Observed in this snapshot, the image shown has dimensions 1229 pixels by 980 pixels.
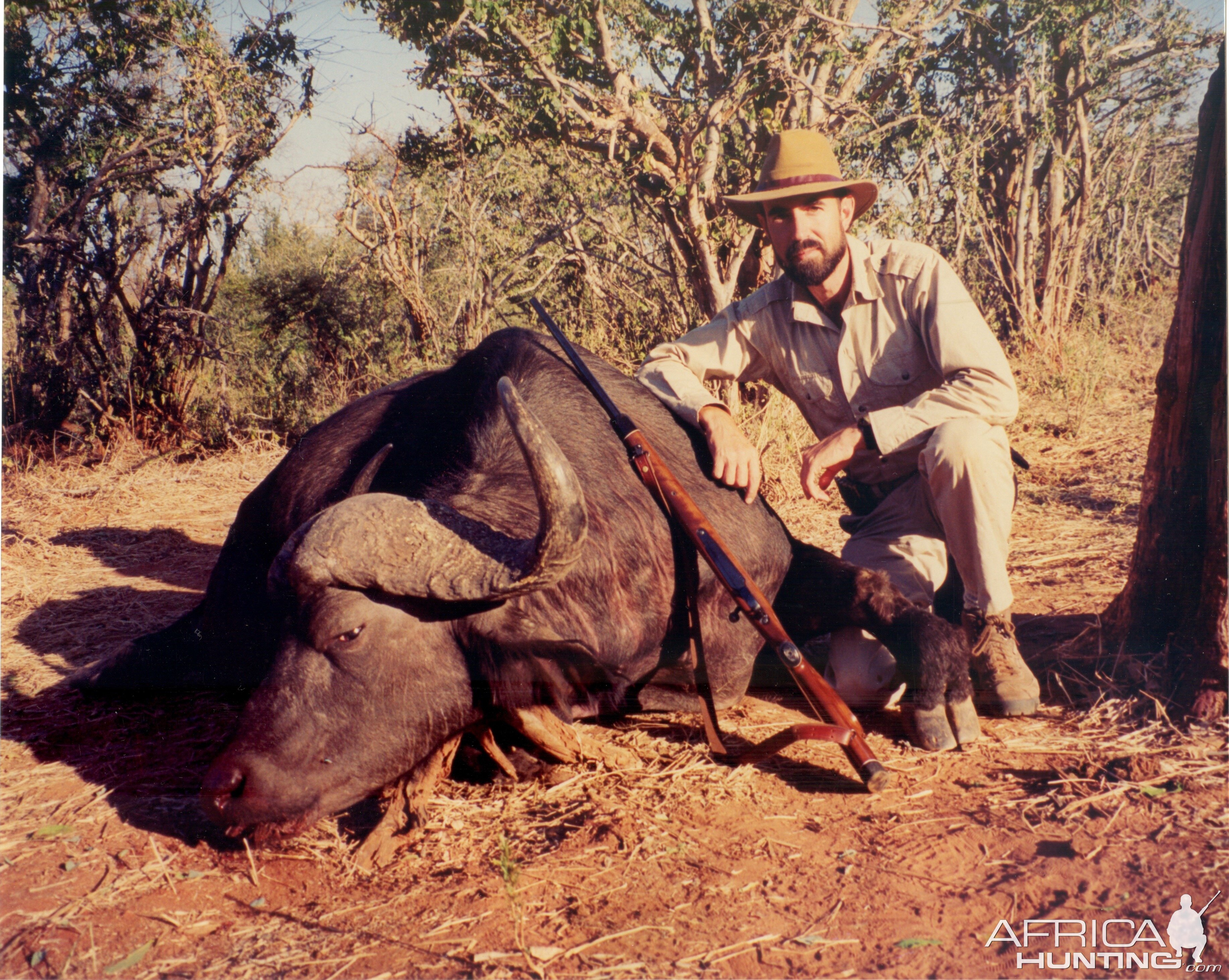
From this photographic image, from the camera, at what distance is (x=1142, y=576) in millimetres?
2762

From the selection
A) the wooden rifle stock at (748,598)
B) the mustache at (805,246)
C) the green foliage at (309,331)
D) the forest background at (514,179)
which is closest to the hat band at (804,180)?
the mustache at (805,246)

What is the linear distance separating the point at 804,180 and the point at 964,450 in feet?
3.85

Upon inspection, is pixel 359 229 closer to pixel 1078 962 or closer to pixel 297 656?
pixel 297 656

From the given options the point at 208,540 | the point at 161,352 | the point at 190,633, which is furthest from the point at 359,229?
the point at 190,633

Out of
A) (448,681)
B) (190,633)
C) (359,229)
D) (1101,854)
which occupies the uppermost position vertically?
(359,229)

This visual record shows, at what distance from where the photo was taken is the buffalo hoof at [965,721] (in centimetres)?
255

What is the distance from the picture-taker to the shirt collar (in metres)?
3.22

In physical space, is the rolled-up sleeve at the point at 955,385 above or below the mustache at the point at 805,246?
below

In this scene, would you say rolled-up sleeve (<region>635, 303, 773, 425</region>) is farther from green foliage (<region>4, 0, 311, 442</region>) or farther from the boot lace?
green foliage (<region>4, 0, 311, 442</region>)

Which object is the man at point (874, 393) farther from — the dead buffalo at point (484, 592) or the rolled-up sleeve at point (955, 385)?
the dead buffalo at point (484, 592)

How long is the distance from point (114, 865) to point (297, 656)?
680 mm

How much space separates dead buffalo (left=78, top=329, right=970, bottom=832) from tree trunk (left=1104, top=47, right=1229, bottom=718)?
24.4 inches

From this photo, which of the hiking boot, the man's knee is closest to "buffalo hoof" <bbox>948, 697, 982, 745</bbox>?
the hiking boot

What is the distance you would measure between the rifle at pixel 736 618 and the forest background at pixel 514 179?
3.10 metres
